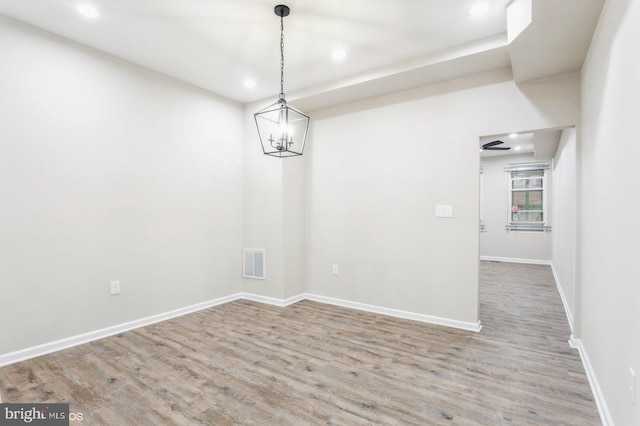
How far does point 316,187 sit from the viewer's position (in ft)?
15.0

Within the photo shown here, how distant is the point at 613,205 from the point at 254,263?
391 centimetres

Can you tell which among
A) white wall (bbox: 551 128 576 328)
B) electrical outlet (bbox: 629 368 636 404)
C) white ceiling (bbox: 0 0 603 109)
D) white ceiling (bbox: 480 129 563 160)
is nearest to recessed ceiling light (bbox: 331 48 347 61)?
white ceiling (bbox: 0 0 603 109)

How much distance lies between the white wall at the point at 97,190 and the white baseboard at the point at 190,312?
0.22ft

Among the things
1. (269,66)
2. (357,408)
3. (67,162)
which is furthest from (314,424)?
(269,66)

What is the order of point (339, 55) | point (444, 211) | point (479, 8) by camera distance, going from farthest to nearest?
point (444, 211), point (339, 55), point (479, 8)

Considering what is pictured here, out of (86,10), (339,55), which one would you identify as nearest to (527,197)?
(339,55)

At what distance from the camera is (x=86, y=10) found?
256 cm

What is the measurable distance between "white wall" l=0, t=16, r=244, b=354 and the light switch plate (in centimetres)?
282

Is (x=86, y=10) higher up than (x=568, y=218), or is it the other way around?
(x=86, y=10)

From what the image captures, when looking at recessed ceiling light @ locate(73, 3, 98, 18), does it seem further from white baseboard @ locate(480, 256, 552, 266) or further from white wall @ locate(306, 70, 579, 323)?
white baseboard @ locate(480, 256, 552, 266)

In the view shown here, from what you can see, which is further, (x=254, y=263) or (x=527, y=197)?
(x=527, y=197)

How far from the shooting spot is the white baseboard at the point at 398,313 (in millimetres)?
3441

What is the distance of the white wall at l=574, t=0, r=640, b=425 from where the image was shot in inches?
58.6

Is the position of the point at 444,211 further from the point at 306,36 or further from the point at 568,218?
the point at 306,36
